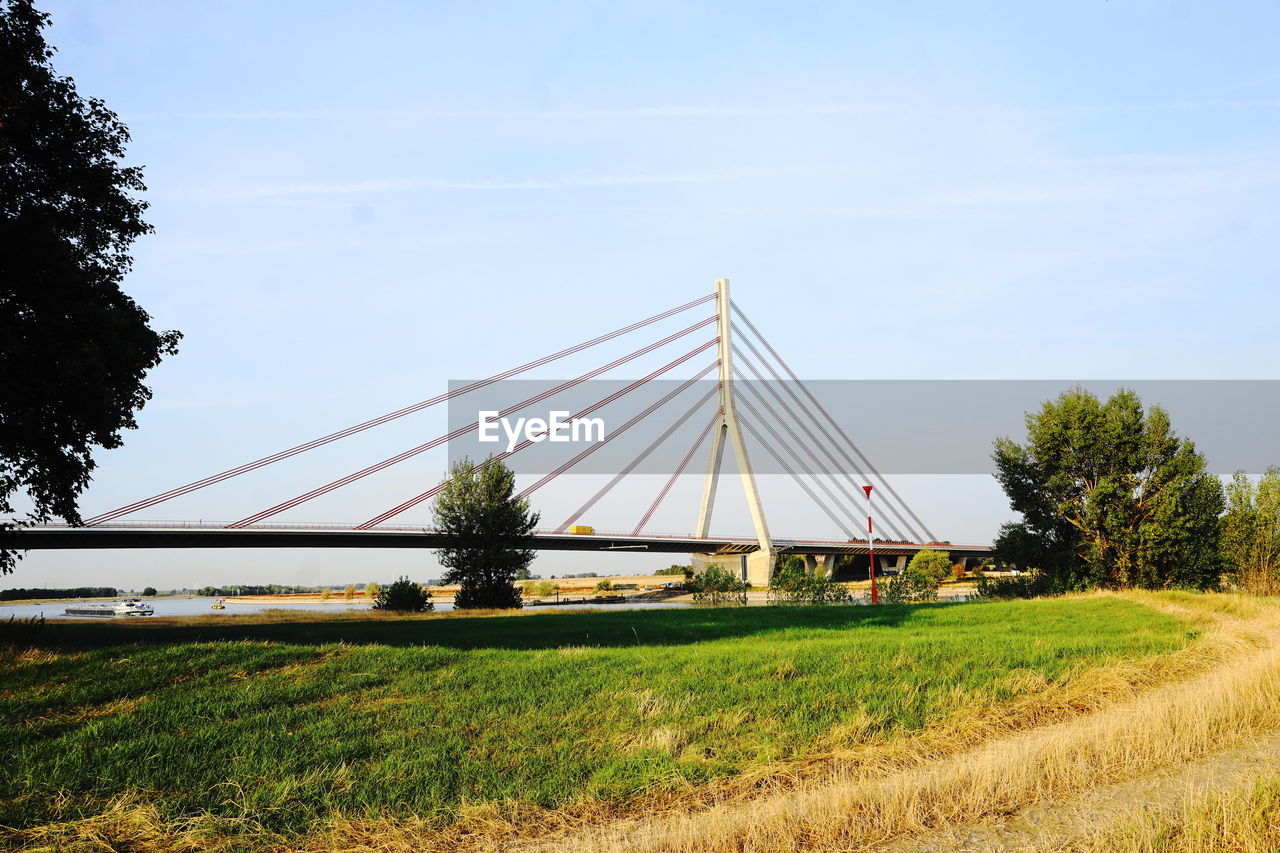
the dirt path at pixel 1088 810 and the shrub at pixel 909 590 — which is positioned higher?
the dirt path at pixel 1088 810

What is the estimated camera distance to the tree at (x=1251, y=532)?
140 ft

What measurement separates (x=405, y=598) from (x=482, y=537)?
522 centimetres

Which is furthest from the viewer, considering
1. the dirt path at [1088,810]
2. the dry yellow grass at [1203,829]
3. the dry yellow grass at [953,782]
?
the dry yellow grass at [953,782]

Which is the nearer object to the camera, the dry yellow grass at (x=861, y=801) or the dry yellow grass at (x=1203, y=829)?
the dry yellow grass at (x=1203, y=829)

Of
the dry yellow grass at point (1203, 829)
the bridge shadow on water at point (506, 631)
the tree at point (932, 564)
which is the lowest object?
the tree at point (932, 564)

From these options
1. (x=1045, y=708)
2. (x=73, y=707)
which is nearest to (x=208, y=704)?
(x=73, y=707)

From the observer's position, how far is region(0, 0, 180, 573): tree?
15336 millimetres

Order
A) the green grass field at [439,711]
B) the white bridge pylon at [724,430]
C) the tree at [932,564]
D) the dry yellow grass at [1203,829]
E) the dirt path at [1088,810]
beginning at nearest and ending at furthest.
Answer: the dry yellow grass at [1203,829] → the dirt path at [1088,810] → the green grass field at [439,711] → the white bridge pylon at [724,430] → the tree at [932,564]

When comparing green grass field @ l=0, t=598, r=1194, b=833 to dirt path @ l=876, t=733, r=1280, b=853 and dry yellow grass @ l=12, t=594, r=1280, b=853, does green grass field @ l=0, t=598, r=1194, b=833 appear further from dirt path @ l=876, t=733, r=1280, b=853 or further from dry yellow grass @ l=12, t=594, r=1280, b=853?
dirt path @ l=876, t=733, r=1280, b=853

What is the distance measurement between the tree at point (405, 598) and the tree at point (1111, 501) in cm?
3322

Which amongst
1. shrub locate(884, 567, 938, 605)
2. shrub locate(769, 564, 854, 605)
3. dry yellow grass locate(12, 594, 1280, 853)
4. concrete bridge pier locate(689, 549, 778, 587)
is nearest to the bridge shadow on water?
dry yellow grass locate(12, 594, 1280, 853)

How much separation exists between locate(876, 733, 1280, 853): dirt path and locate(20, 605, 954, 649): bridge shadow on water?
1253 cm

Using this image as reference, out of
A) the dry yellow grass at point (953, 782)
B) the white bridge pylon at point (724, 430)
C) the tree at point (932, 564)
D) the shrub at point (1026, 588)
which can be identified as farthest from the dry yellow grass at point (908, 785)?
the tree at point (932, 564)

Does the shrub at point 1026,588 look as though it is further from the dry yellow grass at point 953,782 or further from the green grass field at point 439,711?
the dry yellow grass at point 953,782
